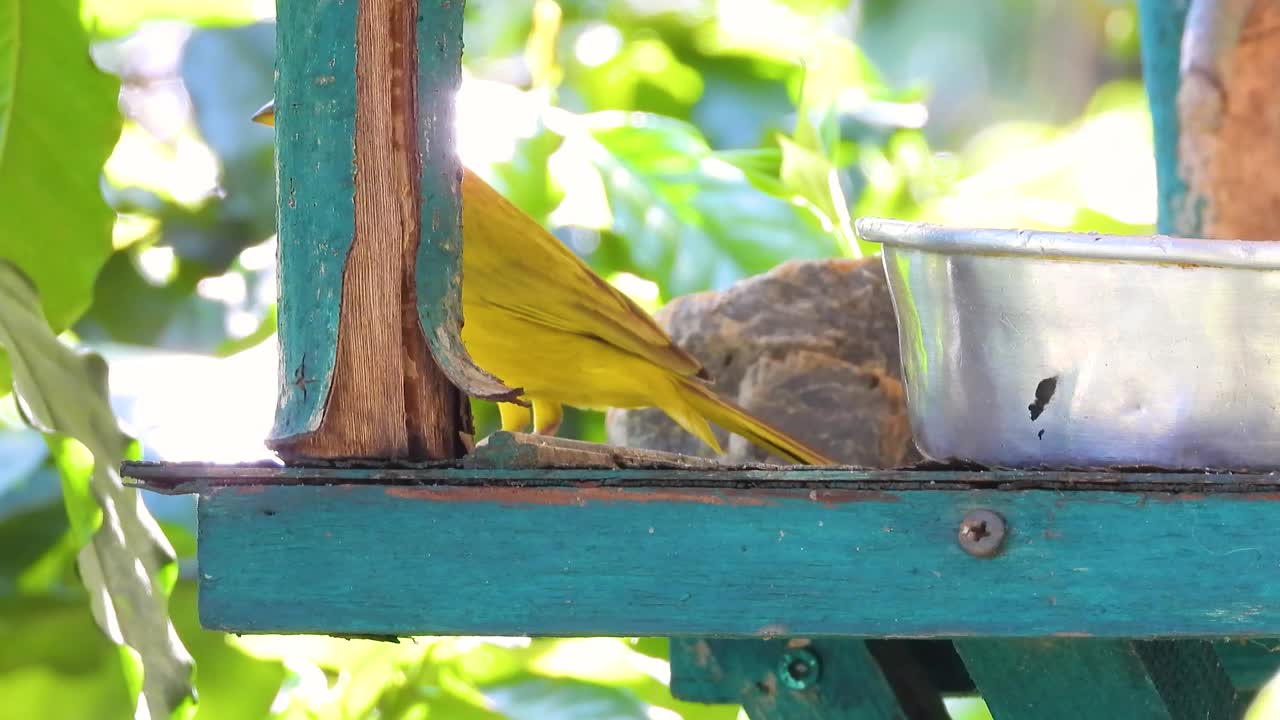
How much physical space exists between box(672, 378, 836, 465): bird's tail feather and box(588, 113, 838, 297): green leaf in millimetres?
681

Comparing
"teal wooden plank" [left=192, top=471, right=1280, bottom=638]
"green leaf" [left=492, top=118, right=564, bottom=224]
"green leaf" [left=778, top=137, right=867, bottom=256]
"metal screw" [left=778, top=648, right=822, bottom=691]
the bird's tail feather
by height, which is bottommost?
"teal wooden plank" [left=192, top=471, right=1280, bottom=638]

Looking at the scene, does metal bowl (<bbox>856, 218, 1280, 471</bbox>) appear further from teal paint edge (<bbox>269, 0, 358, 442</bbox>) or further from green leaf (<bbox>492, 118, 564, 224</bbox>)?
green leaf (<bbox>492, 118, 564, 224</bbox>)

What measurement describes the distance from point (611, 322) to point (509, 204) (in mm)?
197

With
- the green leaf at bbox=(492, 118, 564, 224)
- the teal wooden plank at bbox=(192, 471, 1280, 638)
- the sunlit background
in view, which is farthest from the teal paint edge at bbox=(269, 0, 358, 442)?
the green leaf at bbox=(492, 118, 564, 224)

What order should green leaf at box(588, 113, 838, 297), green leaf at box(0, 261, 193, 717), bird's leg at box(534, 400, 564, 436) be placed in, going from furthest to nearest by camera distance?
green leaf at box(588, 113, 838, 297), bird's leg at box(534, 400, 564, 436), green leaf at box(0, 261, 193, 717)

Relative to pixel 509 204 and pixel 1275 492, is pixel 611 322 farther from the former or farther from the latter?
pixel 1275 492

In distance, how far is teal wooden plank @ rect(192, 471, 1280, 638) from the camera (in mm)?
1088

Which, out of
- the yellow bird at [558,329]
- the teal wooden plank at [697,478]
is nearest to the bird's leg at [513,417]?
the yellow bird at [558,329]

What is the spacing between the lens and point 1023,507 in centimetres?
109

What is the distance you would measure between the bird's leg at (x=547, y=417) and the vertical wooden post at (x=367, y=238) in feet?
3.55

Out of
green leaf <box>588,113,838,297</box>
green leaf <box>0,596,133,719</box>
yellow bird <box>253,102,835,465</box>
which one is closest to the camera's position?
yellow bird <box>253,102,835,465</box>

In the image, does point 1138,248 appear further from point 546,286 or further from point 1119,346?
point 546,286

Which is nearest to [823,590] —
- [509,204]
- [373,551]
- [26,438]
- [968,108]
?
[373,551]

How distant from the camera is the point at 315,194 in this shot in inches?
47.0
